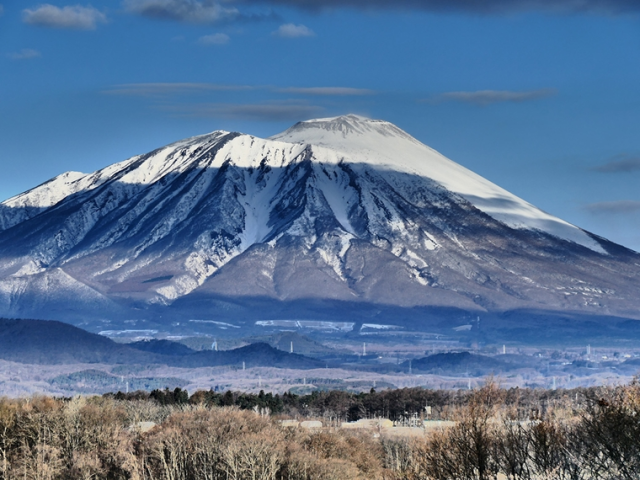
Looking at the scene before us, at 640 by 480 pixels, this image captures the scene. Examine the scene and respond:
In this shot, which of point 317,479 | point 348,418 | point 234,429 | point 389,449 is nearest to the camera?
point 317,479

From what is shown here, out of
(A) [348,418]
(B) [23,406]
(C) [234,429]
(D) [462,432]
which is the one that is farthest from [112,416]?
(A) [348,418]

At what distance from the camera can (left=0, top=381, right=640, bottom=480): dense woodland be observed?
137 ft

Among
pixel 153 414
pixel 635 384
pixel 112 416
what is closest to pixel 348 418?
pixel 153 414

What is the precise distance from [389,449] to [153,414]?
28732mm

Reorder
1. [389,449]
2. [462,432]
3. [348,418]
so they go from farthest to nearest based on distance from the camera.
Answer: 1. [348,418]
2. [389,449]
3. [462,432]

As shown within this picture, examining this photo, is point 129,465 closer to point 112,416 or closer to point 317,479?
point 317,479

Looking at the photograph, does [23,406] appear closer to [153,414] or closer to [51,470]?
[51,470]

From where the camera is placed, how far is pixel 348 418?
125 m

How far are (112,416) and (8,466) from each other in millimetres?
14035

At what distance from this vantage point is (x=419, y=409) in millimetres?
127875

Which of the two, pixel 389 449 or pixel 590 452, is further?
pixel 389 449

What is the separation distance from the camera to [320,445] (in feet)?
220

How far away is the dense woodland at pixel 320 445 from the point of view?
4188 centimetres

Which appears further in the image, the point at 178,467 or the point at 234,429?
the point at 234,429
